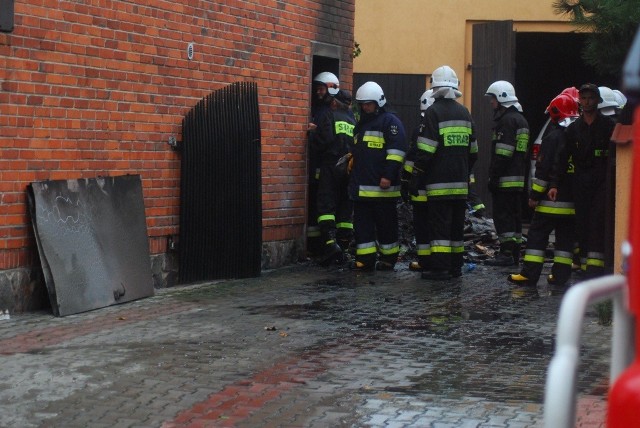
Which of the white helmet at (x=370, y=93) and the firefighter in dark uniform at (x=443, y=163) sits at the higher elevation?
the white helmet at (x=370, y=93)

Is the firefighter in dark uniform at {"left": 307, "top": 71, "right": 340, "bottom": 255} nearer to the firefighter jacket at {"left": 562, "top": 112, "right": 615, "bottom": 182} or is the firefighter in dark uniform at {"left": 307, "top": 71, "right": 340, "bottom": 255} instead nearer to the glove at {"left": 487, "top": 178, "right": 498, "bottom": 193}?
the glove at {"left": 487, "top": 178, "right": 498, "bottom": 193}

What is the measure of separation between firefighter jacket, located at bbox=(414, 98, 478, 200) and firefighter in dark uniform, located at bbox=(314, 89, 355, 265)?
1.36m

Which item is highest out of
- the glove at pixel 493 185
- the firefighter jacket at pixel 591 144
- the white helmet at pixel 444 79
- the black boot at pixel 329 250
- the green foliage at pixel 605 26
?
the green foliage at pixel 605 26

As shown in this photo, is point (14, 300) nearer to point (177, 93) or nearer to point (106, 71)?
point (106, 71)

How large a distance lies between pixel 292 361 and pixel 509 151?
6.86m

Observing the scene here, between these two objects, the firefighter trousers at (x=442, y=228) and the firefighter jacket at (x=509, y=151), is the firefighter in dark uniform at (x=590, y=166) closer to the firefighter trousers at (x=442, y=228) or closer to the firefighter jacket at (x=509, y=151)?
the firefighter trousers at (x=442, y=228)

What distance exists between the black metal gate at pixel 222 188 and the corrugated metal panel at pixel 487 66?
6.18 meters

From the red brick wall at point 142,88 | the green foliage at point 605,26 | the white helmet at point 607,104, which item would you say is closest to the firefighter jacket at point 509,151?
the white helmet at point 607,104

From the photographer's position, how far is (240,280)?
1204cm

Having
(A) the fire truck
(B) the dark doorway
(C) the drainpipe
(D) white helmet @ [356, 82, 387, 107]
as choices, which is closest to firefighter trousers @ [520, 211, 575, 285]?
(D) white helmet @ [356, 82, 387, 107]

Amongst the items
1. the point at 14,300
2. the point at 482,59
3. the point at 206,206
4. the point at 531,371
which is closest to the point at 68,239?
the point at 14,300

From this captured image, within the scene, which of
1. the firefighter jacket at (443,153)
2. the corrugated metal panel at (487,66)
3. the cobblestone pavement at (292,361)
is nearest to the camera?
the cobblestone pavement at (292,361)

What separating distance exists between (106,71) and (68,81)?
57 cm

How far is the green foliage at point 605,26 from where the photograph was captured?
347 inches
